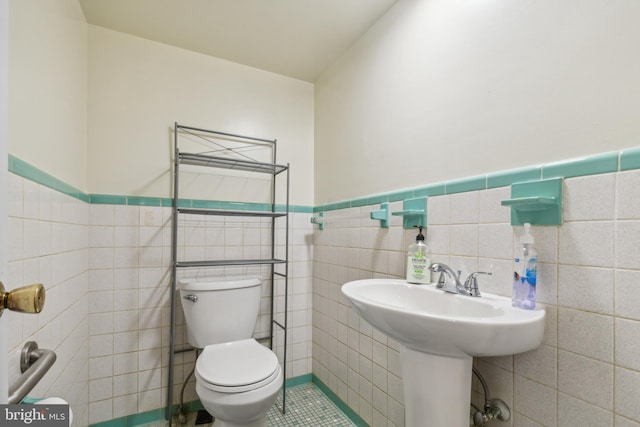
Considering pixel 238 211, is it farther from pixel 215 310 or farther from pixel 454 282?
pixel 454 282

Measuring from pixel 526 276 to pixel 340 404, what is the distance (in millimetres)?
1466

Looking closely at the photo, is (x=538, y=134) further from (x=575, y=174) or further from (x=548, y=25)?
(x=548, y=25)

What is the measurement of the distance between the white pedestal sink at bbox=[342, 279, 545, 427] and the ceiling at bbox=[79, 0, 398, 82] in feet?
4.70

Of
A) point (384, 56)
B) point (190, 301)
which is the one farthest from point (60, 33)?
point (384, 56)

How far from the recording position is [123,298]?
169 cm

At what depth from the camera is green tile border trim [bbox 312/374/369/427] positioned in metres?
1.66

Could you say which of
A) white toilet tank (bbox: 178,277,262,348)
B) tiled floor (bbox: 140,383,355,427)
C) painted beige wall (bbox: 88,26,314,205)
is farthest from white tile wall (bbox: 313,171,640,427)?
painted beige wall (bbox: 88,26,314,205)

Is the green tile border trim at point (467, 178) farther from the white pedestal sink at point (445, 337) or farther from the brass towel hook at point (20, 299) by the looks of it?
the brass towel hook at point (20, 299)

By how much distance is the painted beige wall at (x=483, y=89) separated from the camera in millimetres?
783

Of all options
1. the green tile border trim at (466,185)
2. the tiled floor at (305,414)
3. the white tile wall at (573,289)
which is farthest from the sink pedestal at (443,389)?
the tiled floor at (305,414)

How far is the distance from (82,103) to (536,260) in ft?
7.10

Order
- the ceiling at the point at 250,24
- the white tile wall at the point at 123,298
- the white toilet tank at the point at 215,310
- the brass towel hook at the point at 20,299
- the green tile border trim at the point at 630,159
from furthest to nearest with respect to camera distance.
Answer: the white toilet tank at the point at 215,310
the ceiling at the point at 250,24
the white tile wall at the point at 123,298
the green tile border trim at the point at 630,159
the brass towel hook at the point at 20,299

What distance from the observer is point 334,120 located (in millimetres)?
2008

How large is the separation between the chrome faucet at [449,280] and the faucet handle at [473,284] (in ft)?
0.05
